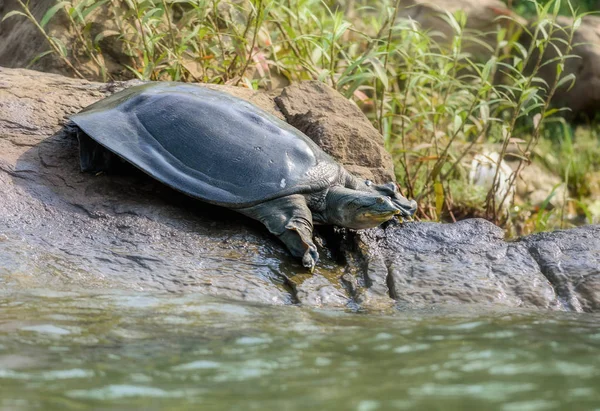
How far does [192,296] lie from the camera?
10.2 ft

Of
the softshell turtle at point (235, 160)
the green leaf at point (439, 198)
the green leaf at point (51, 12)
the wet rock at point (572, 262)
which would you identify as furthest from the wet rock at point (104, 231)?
the green leaf at point (439, 198)

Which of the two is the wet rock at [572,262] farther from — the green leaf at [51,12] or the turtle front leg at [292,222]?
the green leaf at [51,12]

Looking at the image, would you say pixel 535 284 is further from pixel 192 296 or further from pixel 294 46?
pixel 294 46

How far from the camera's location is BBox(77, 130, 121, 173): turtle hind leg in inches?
151

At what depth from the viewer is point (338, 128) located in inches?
168

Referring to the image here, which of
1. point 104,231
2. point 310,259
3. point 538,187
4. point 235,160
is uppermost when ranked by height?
point 235,160

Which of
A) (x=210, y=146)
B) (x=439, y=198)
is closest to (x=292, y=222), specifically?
(x=210, y=146)

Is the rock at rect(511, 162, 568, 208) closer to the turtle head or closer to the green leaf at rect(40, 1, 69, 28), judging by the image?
A: the turtle head

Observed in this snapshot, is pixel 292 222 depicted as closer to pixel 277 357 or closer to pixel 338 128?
pixel 338 128

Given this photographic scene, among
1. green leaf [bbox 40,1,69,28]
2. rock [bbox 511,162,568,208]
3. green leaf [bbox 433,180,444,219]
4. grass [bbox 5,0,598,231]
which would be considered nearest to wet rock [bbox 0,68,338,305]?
green leaf [bbox 40,1,69,28]

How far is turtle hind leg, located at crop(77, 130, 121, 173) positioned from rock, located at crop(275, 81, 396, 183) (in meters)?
1.03

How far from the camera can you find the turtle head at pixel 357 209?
3.54 meters

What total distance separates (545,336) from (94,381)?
1478 millimetres

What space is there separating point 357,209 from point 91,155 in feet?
4.15
